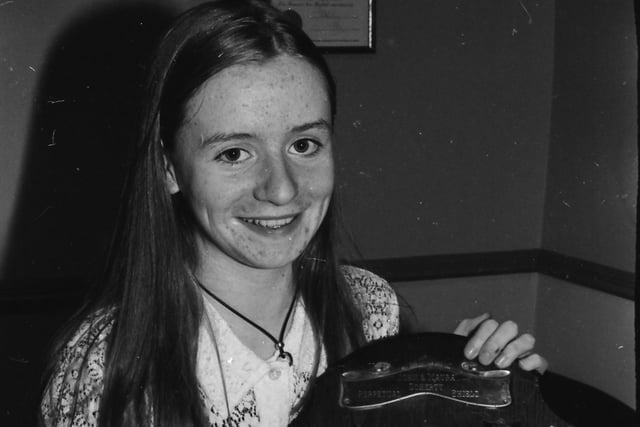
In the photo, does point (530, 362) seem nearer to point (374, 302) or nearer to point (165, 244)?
point (374, 302)

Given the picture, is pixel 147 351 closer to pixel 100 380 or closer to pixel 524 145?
pixel 100 380

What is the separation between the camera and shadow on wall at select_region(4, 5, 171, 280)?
6.30 ft

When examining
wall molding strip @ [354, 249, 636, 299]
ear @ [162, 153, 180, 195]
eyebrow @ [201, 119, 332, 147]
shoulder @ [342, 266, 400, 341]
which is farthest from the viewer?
wall molding strip @ [354, 249, 636, 299]

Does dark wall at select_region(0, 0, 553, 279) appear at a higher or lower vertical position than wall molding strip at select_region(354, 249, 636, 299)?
higher

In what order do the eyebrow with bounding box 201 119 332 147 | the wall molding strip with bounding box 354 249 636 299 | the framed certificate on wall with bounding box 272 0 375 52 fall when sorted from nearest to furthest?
the eyebrow with bounding box 201 119 332 147
the framed certificate on wall with bounding box 272 0 375 52
the wall molding strip with bounding box 354 249 636 299

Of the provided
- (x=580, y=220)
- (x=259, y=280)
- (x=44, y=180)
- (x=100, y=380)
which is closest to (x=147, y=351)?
(x=100, y=380)

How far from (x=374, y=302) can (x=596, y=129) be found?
112 centimetres

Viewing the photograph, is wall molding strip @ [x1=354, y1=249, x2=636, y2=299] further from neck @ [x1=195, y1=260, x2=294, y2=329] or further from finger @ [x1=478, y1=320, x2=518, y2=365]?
finger @ [x1=478, y1=320, x2=518, y2=365]

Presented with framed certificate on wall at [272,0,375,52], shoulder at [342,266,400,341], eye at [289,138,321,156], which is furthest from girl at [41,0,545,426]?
framed certificate on wall at [272,0,375,52]

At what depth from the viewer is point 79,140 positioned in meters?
1.96

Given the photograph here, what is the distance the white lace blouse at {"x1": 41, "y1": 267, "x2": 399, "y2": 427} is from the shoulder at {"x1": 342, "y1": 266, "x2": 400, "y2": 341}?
124mm

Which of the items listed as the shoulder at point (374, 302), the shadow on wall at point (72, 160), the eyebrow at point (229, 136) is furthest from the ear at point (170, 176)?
the shadow on wall at point (72, 160)

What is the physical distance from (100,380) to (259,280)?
0.81ft

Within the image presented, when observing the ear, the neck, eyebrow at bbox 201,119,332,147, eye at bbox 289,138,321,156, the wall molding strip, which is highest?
eyebrow at bbox 201,119,332,147
